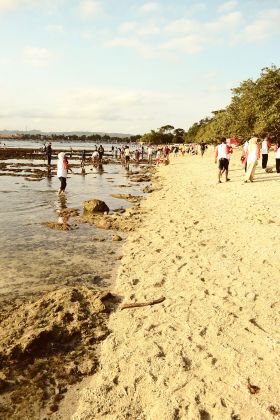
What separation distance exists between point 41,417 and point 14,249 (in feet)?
17.9

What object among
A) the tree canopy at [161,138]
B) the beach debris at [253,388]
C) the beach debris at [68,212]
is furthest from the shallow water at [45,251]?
the tree canopy at [161,138]

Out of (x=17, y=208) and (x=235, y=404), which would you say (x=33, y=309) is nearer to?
(x=235, y=404)

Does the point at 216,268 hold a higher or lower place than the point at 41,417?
higher

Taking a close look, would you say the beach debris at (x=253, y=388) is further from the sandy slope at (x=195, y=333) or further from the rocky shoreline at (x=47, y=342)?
the rocky shoreline at (x=47, y=342)

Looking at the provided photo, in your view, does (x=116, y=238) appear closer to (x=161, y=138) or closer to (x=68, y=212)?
(x=68, y=212)

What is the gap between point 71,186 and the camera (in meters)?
21.0

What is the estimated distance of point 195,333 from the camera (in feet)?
14.4

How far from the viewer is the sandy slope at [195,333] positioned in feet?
10.8

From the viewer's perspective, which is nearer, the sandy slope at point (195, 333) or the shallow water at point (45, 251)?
the sandy slope at point (195, 333)

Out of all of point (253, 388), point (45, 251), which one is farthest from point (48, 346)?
point (45, 251)

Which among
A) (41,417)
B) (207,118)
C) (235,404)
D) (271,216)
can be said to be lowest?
(41,417)

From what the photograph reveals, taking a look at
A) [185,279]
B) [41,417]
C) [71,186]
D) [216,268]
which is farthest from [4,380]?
[71,186]

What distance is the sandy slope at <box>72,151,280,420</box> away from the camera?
3.28 metres

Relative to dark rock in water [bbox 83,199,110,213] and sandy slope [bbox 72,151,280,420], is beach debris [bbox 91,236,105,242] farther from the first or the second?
dark rock in water [bbox 83,199,110,213]
